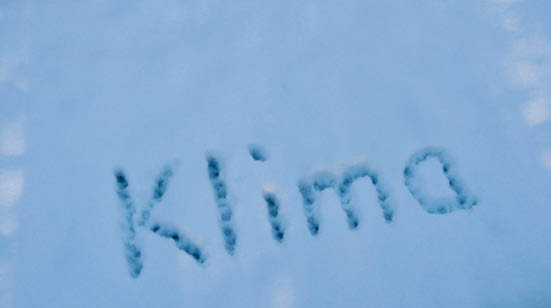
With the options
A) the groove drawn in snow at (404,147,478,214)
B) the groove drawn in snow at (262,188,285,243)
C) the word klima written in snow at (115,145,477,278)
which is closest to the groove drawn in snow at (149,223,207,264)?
the word klima written in snow at (115,145,477,278)

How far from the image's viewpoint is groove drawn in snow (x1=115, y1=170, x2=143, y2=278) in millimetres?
646

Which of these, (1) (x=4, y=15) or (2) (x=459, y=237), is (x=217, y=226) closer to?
(2) (x=459, y=237)

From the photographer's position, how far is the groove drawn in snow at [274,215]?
2.11 ft

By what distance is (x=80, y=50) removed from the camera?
0.75 meters

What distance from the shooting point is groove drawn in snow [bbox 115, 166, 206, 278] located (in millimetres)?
646

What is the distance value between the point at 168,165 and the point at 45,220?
7.2 inches

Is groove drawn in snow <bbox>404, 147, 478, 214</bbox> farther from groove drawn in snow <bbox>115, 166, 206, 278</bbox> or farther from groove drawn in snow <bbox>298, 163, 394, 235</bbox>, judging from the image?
groove drawn in snow <bbox>115, 166, 206, 278</bbox>

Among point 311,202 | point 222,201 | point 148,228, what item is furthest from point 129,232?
point 311,202

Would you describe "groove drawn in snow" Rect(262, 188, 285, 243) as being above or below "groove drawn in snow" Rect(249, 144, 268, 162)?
below

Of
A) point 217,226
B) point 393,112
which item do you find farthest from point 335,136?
point 217,226

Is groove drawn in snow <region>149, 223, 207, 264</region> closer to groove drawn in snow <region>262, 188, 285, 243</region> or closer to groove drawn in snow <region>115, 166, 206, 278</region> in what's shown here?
groove drawn in snow <region>115, 166, 206, 278</region>

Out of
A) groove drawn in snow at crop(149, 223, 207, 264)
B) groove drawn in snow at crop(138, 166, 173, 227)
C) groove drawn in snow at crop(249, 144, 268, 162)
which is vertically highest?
groove drawn in snow at crop(249, 144, 268, 162)

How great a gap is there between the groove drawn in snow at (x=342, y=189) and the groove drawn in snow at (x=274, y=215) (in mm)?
36

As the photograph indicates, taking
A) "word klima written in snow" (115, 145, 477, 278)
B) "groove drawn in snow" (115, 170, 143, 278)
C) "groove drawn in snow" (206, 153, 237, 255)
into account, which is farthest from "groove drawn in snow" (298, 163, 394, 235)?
"groove drawn in snow" (115, 170, 143, 278)
